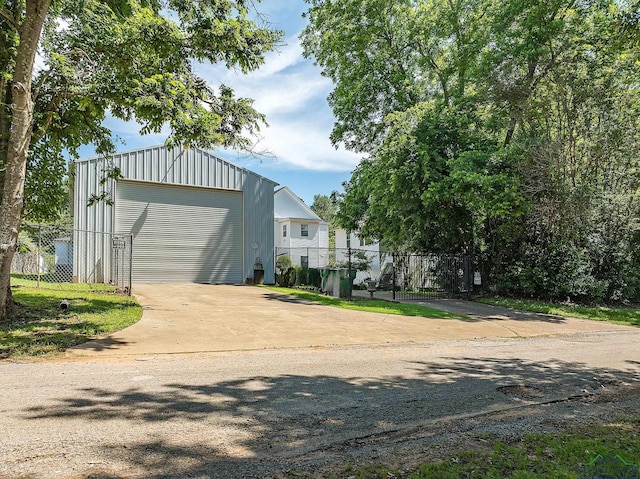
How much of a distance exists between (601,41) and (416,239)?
1000 centimetres

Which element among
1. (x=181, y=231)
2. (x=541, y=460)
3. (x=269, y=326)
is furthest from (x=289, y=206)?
(x=541, y=460)

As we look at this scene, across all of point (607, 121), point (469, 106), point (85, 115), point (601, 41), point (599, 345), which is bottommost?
point (599, 345)

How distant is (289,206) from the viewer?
34.3 m

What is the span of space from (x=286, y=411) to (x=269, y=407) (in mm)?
215

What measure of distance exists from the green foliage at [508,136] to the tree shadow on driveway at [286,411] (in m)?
10.0

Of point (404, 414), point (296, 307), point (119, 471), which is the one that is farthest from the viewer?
point (296, 307)

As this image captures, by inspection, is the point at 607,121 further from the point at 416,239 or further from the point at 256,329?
the point at 256,329

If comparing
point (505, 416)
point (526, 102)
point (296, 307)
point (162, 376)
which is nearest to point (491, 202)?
point (526, 102)

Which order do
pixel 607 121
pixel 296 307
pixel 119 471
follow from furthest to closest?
pixel 607 121, pixel 296 307, pixel 119 471

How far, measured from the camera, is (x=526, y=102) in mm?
15586

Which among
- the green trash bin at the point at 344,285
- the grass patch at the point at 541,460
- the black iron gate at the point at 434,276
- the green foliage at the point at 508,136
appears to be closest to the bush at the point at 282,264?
the green foliage at the point at 508,136

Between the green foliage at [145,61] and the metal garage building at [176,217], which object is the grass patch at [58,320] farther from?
the metal garage building at [176,217]

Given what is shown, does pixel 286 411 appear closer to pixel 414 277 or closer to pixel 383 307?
pixel 383 307

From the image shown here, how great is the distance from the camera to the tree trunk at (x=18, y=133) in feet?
24.2
